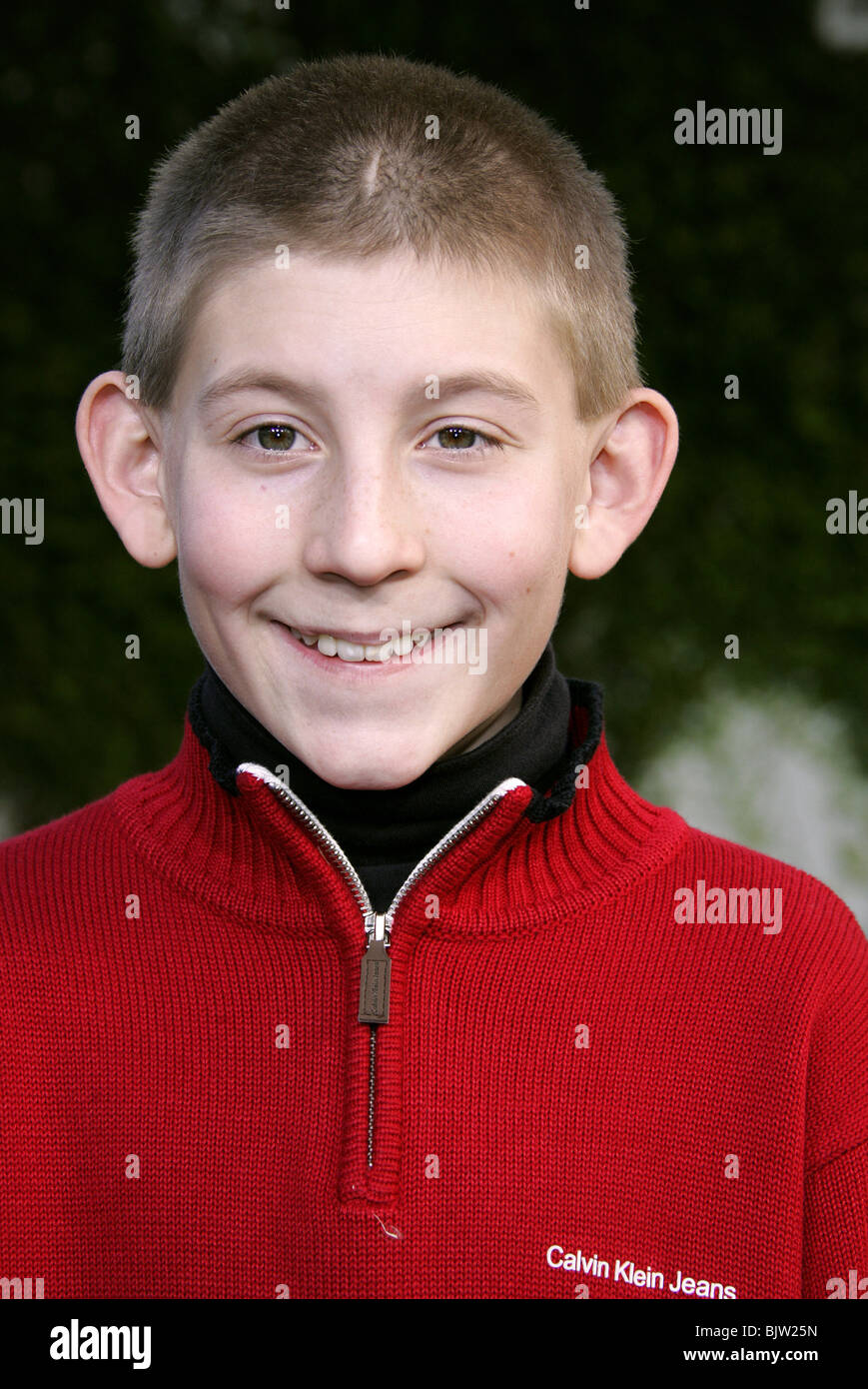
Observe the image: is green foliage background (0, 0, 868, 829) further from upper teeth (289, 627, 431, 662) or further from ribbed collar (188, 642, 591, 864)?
upper teeth (289, 627, 431, 662)

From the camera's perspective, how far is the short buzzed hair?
54.2 inches

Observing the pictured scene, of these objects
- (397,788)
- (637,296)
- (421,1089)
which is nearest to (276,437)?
(397,788)

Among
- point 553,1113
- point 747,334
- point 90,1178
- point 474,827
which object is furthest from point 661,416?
point 747,334

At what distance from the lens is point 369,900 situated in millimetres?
1439

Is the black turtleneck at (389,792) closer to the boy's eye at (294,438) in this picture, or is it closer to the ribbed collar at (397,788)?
the ribbed collar at (397,788)

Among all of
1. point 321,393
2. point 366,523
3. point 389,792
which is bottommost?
point 389,792

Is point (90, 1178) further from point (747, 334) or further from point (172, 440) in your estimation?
point (747, 334)

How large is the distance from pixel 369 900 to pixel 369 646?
22 centimetres

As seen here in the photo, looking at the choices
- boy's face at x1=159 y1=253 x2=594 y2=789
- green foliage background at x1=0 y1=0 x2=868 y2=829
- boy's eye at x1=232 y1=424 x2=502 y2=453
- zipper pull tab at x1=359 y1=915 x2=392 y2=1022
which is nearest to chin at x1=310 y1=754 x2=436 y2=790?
boy's face at x1=159 y1=253 x2=594 y2=789

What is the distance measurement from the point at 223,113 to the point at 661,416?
501 mm

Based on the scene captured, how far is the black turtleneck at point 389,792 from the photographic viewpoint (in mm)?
1504

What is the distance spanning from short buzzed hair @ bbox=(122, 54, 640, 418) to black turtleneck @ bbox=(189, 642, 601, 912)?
0.31 meters

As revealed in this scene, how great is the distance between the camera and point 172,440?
1.46 meters

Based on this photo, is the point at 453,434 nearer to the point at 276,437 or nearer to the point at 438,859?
the point at 276,437
